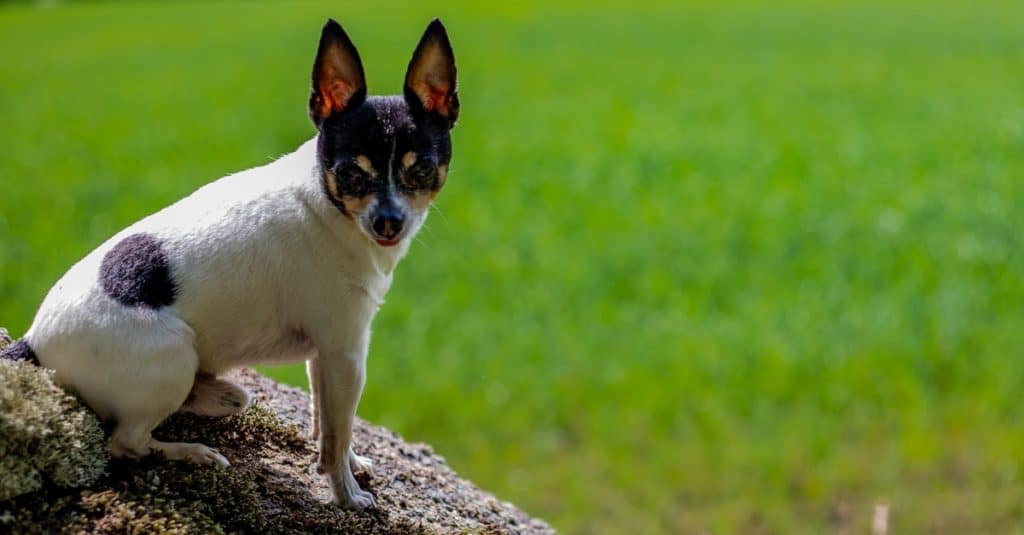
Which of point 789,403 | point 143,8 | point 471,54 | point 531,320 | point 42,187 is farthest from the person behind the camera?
point 143,8

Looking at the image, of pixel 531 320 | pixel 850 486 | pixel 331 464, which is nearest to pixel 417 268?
pixel 531 320

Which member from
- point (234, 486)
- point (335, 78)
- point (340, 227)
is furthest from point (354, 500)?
point (335, 78)

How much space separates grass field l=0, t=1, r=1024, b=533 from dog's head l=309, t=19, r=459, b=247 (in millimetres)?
4866

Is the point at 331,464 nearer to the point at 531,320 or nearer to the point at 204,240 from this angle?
the point at 204,240

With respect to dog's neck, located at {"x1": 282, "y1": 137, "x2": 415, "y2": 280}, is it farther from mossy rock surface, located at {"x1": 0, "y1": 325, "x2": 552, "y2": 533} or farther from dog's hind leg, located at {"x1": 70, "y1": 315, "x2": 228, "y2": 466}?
mossy rock surface, located at {"x1": 0, "y1": 325, "x2": 552, "y2": 533}

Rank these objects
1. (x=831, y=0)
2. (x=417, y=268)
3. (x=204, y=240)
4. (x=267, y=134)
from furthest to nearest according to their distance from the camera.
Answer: (x=831, y=0)
(x=267, y=134)
(x=417, y=268)
(x=204, y=240)

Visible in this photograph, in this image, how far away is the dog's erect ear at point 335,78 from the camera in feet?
12.6

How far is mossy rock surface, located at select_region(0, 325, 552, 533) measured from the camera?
3.57 metres

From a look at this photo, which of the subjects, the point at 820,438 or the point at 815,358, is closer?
the point at 820,438

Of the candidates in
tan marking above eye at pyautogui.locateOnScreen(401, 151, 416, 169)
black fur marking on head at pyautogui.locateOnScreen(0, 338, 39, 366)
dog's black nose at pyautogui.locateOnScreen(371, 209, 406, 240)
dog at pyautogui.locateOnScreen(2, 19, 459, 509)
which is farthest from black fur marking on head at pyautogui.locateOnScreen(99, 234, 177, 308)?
tan marking above eye at pyautogui.locateOnScreen(401, 151, 416, 169)

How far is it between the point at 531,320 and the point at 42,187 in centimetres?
873

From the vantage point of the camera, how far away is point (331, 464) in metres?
4.06

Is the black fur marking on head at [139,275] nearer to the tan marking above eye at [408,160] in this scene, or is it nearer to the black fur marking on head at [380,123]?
the black fur marking on head at [380,123]

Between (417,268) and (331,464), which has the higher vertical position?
(417,268)
